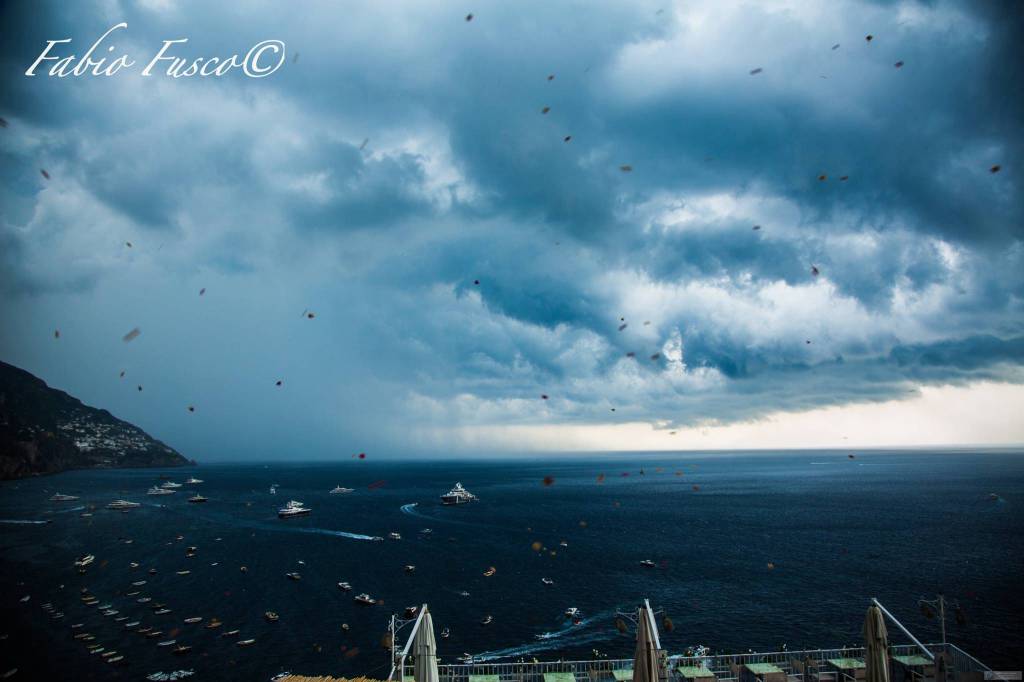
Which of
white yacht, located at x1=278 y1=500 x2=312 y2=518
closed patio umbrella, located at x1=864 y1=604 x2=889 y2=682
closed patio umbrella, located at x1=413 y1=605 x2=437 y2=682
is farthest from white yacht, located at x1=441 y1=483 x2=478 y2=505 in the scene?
closed patio umbrella, located at x1=864 y1=604 x2=889 y2=682

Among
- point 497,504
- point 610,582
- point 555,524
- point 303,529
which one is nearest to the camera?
point 610,582

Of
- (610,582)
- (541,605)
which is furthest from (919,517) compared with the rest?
(541,605)

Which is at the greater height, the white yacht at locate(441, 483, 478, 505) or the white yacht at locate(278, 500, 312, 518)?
the white yacht at locate(278, 500, 312, 518)

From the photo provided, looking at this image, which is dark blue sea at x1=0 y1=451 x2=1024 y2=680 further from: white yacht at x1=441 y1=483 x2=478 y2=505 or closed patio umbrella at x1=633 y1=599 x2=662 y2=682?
closed patio umbrella at x1=633 y1=599 x2=662 y2=682

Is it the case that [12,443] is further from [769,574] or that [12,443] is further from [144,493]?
[769,574]

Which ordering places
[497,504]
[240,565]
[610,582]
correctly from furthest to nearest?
[497,504] → [240,565] → [610,582]

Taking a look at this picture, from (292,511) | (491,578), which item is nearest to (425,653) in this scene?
(491,578)
